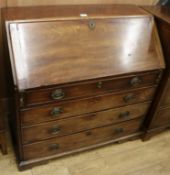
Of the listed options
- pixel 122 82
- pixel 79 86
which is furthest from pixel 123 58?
pixel 79 86

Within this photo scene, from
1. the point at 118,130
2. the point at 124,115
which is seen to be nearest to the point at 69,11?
the point at 124,115

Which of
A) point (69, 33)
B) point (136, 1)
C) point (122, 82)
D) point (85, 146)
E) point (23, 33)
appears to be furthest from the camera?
point (136, 1)

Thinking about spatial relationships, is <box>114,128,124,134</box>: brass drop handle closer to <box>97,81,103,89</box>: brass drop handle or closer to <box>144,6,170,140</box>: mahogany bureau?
<box>144,6,170,140</box>: mahogany bureau

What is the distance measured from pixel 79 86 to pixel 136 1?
3.15 ft

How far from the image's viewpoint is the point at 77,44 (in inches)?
50.5

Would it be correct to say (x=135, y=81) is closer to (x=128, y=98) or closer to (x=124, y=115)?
(x=128, y=98)

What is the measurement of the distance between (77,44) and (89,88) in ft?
0.84

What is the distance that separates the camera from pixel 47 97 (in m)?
1.23

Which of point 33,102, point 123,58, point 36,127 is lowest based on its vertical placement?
point 36,127

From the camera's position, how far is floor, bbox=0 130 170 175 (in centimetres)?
158

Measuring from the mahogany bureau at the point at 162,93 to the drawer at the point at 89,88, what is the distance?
4.1 inches

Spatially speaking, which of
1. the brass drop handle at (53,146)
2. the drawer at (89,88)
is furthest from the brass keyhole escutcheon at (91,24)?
the brass drop handle at (53,146)

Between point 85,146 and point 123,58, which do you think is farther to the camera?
point 85,146

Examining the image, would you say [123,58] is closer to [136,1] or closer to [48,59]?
[48,59]
